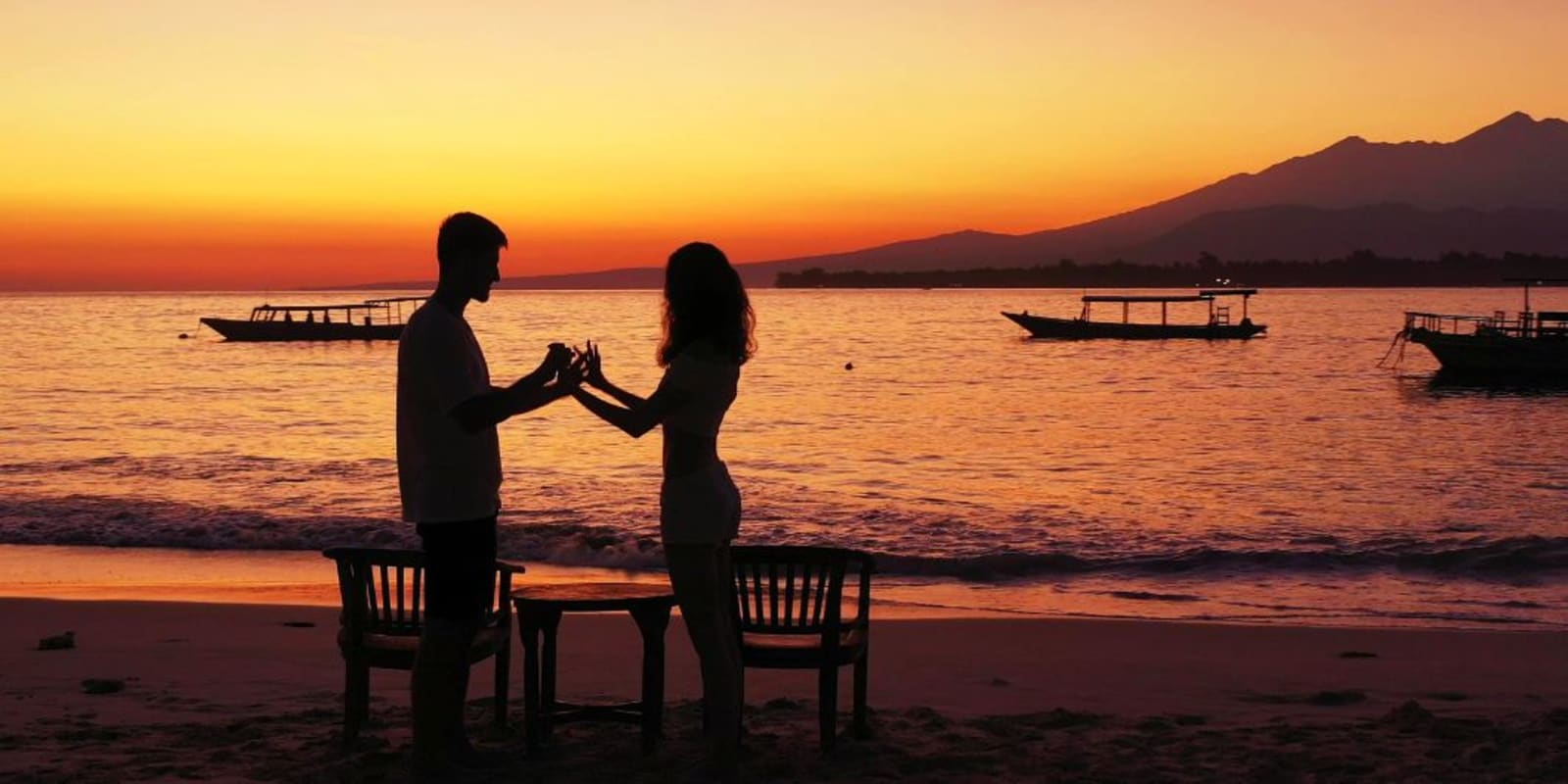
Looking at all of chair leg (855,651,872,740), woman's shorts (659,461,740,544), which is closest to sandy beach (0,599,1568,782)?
chair leg (855,651,872,740)

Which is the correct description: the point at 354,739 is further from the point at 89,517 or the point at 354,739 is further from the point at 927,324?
the point at 927,324

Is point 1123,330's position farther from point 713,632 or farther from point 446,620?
point 446,620

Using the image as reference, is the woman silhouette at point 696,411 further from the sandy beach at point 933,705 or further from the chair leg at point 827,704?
the sandy beach at point 933,705

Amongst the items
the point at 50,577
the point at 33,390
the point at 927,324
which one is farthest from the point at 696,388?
the point at 927,324

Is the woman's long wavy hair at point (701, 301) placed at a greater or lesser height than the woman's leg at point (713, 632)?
greater

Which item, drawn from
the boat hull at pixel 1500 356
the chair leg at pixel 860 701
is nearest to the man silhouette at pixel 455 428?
the chair leg at pixel 860 701

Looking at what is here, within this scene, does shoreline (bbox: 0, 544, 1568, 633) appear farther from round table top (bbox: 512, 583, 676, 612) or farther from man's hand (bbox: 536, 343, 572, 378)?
man's hand (bbox: 536, 343, 572, 378)

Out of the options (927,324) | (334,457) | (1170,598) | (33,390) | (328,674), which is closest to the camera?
(328,674)

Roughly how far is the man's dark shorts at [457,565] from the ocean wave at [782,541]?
949 centimetres

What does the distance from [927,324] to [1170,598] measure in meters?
111

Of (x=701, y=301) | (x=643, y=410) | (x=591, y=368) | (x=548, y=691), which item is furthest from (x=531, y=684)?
(x=701, y=301)

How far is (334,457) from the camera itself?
84.0 feet

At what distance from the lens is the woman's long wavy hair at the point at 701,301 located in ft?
15.7

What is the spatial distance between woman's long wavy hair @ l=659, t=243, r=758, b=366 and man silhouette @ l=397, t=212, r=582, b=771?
38 centimetres
